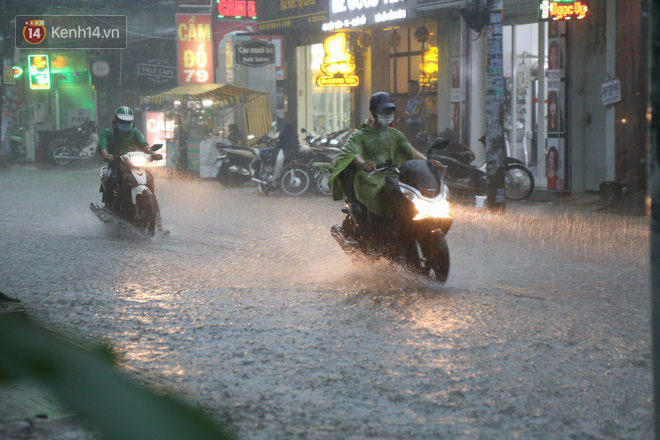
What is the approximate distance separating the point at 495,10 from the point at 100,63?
28.1 meters

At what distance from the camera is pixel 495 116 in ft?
43.7

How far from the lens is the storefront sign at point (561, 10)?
553 inches

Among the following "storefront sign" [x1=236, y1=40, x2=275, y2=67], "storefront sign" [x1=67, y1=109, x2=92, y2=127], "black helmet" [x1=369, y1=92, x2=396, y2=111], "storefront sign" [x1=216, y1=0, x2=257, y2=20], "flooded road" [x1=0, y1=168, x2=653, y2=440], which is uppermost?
"storefront sign" [x1=216, y1=0, x2=257, y2=20]

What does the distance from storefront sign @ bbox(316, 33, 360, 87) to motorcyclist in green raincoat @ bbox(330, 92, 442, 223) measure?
1351cm

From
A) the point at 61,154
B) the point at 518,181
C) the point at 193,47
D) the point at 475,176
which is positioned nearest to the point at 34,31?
the point at 61,154

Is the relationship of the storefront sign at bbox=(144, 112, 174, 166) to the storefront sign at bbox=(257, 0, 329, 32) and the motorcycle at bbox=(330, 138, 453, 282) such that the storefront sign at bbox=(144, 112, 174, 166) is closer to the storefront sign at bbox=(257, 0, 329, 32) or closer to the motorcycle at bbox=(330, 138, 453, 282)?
the storefront sign at bbox=(257, 0, 329, 32)

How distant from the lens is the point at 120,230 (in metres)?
11.6

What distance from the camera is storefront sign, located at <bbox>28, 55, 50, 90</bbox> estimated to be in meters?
34.2

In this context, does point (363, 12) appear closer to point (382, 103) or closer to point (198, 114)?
point (198, 114)

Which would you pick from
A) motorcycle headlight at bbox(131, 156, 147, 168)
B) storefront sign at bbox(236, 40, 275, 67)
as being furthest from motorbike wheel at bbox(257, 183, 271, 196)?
storefront sign at bbox(236, 40, 275, 67)

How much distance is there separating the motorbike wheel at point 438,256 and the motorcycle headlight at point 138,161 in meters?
5.02

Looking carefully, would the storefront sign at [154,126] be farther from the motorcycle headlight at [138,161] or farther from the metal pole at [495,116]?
the motorcycle headlight at [138,161]

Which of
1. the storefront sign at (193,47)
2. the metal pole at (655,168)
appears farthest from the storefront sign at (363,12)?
the metal pole at (655,168)

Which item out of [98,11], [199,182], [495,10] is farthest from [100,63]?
[495,10]
